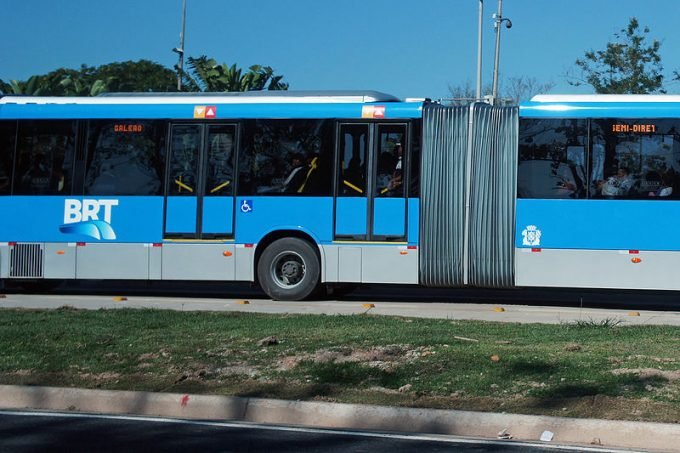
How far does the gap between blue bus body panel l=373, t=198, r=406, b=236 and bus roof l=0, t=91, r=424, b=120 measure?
1.39 meters

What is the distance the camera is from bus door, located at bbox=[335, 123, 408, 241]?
16469mm

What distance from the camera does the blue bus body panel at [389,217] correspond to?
16422 millimetres

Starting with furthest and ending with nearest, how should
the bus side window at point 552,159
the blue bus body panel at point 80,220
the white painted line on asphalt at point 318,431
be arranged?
the blue bus body panel at point 80,220, the bus side window at point 552,159, the white painted line on asphalt at point 318,431

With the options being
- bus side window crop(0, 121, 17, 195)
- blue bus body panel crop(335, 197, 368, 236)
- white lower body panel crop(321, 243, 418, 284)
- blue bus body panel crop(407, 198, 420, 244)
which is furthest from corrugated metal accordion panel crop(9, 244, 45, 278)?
blue bus body panel crop(407, 198, 420, 244)

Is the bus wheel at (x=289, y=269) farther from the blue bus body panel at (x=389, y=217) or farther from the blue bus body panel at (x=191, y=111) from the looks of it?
the blue bus body panel at (x=191, y=111)

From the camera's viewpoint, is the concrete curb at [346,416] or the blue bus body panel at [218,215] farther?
→ the blue bus body panel at [218,215]

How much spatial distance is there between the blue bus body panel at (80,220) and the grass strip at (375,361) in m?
4.65

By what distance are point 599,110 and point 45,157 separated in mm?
9276

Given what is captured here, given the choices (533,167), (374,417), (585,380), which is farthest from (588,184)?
(374,417)

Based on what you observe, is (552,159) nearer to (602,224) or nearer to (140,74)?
(602,224)

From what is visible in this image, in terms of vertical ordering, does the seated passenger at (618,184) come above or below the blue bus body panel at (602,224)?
above

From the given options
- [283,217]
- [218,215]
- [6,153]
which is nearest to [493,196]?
[283,217]

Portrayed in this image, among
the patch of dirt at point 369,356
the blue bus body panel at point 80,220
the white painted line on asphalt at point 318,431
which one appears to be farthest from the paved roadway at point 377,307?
the white painted line on asphalt at point 318,431

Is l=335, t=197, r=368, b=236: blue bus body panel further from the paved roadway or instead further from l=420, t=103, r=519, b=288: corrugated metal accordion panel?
the paved roadway
